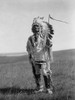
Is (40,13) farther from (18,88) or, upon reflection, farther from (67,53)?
(67,53)

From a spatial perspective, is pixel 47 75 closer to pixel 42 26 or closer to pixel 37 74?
pixel 37 74

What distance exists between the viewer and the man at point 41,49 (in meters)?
9.12

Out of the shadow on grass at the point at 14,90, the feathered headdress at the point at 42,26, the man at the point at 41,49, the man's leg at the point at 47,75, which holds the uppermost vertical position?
the feathered headdress at the point at 42,26

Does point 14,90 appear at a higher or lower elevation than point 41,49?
lower

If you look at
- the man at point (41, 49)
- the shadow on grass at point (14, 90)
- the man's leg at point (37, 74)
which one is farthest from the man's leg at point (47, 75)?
the shadow on grass at point (14, 90)

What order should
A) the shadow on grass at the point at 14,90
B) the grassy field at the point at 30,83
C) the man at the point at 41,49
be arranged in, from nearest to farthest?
the grassy field at the point at 30,83, the man at the point at 41,49, the shadow on grass at the point at 14,90

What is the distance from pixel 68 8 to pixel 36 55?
1567 millimetres

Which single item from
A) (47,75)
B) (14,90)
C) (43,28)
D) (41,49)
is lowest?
(14,90)

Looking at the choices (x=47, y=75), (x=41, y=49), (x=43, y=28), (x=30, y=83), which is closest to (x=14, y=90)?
(x=30, y=83)

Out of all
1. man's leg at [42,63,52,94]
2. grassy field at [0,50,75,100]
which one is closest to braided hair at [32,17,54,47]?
man's leg at [42,63,52,94]

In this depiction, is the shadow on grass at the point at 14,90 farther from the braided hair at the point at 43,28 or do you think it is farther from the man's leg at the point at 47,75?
the braided hair at the point at 43,28

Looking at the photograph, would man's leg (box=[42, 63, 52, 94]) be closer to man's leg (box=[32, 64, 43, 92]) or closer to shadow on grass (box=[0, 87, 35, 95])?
man's leg (box=[32, 64, 43, 92])

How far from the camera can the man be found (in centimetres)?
912

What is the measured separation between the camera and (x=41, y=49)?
9094mm
